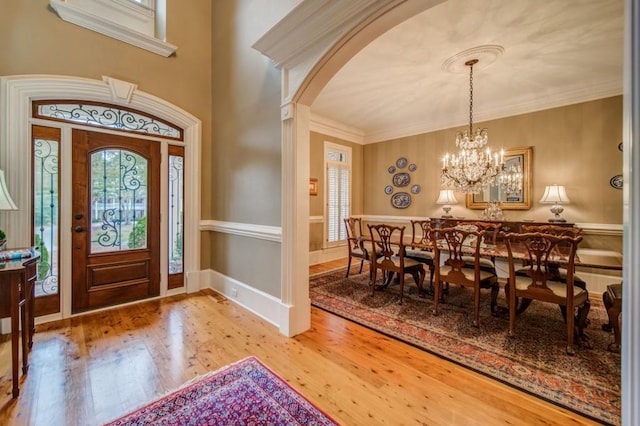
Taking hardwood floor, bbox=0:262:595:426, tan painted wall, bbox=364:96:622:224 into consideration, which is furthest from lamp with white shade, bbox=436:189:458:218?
hardwood floor, bbox=0:262:595:426

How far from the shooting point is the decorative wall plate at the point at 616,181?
12.2 feet

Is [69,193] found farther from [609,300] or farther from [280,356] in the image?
[609,300]

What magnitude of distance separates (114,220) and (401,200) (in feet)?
17.1

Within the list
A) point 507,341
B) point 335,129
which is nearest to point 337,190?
point 335,129

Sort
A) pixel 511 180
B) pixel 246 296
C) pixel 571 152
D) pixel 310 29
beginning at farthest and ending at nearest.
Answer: pixel 511 180, pixel 571 152, pixel 246 296, pixel 310 29

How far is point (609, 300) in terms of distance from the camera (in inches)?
93.6

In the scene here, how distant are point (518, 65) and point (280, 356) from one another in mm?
4421

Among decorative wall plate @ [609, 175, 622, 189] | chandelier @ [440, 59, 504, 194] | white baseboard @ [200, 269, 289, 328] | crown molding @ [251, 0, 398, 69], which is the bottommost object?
white baseboard @ [200, 269, 289, 328]

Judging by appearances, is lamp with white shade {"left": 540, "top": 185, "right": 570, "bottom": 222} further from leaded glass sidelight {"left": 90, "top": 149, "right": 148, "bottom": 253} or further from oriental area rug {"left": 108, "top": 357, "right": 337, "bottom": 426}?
leaded glass sidelight {"left": 90, "top": 149, "right": 148, "bottom": 253}

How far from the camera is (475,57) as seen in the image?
322 centimetres

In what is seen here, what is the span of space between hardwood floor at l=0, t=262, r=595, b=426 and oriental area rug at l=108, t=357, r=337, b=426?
11cm

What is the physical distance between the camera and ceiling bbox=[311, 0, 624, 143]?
252 centimetres

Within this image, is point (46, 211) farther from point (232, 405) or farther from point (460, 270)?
point (460, 270)

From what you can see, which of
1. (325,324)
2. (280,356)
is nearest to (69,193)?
(280,356)
